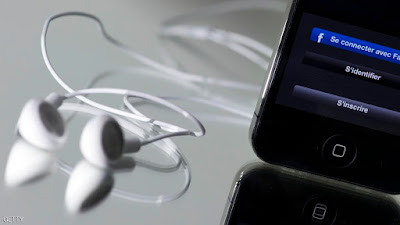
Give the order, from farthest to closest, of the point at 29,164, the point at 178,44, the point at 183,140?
1. the point at 178,44
2. the point at 183,140
3. the point at 29,164

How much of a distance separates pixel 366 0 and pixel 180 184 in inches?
10.1

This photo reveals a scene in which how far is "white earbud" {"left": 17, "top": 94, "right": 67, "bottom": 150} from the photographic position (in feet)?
1.95

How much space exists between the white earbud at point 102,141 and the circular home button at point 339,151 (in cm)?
21

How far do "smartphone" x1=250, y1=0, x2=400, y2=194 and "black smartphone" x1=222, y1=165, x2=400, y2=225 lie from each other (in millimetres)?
19

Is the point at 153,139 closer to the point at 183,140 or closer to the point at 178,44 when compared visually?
the point at 183,140

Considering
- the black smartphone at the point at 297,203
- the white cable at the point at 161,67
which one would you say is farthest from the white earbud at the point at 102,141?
the white cable at the point at 161,67

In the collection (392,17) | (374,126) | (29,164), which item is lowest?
(29,164)

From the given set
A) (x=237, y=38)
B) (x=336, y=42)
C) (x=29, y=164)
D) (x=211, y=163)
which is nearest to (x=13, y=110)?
(x=29, y=164)

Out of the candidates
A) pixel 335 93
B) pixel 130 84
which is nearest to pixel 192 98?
pixel 130 84

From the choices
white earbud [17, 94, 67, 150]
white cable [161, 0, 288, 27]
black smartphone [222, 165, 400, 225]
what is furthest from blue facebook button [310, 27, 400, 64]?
white cable [161, 0, 288, 27]

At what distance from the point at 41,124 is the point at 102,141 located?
57 mm

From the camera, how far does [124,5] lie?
3.24 feet

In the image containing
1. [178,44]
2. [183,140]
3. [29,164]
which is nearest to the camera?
[29,164]

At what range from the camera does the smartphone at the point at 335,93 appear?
25.8 inches
